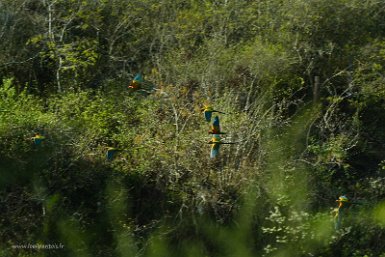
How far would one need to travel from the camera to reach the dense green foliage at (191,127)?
676 centimetres

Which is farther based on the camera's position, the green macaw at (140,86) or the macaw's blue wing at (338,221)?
the green macaw at (140,86)

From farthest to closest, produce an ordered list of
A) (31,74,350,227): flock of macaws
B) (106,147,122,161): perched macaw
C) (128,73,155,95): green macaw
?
(106,147,122,161): perched macaw < (128,73,155,95): green macaw < (31,74,350,227): flock of macaws

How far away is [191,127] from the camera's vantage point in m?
7.57

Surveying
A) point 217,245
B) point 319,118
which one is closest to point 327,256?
point 217,245

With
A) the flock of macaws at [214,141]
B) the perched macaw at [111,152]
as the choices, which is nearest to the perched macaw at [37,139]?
the flock of macaws at [214,141]

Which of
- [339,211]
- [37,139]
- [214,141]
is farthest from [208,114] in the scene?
[37,139]

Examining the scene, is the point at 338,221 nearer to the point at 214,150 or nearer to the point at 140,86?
the point at 214,150

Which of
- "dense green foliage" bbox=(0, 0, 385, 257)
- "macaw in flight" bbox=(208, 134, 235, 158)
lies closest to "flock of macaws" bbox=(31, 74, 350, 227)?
"macaw in flight" bbox=(208, 134, 235, 158)

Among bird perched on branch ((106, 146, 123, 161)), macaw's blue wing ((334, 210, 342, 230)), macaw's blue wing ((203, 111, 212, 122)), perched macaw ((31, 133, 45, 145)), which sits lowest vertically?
macaw's blue wing ((334, 210, 342, 230))

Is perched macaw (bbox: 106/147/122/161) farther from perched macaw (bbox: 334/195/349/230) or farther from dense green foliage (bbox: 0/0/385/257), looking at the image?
perched macaw (bbox: 334/195/349/230)

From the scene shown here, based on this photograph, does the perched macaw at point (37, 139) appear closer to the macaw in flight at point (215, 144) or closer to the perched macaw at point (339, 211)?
the macaw in flight at point (215, 144)

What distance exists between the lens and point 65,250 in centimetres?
657

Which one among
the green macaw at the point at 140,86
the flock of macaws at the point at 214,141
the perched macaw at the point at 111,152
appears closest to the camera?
the flock of macaws at the point at 214,141

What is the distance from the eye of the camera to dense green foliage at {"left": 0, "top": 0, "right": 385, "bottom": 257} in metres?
6.76
